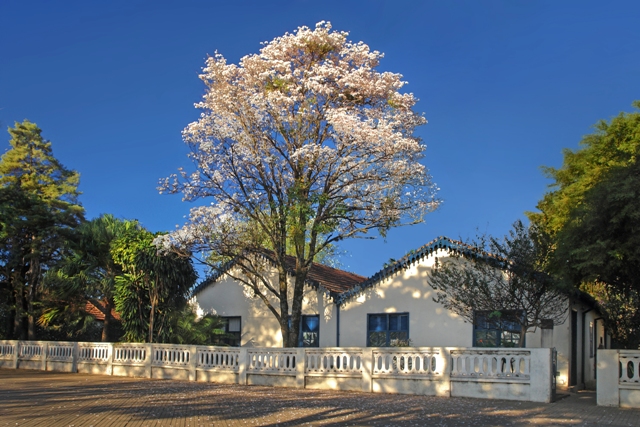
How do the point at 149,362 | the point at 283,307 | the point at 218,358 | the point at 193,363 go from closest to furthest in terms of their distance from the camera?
the point at 218,358, the point at 193,363, the point at 149,362, the point at 283,307

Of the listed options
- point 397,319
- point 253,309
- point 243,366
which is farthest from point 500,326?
point 253,309

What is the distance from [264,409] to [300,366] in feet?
16.6

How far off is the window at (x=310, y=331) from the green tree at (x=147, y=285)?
4645 millimetres

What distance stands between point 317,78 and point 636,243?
1091 cm

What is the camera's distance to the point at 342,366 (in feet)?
55.6

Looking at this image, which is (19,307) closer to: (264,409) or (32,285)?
(32,285)

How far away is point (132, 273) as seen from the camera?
2323 cm

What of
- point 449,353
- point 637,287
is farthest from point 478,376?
point 637,287

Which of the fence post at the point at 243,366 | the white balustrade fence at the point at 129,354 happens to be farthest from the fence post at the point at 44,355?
the fence post at the point at 243,366

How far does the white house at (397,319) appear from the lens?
19922mm

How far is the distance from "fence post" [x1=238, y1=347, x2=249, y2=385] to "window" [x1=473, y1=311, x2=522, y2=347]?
6.65 metres

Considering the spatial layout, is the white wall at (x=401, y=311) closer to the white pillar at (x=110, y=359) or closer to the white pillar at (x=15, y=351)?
the white pillar at (x=110, y=359)

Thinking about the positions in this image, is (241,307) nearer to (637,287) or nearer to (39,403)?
(39,403)

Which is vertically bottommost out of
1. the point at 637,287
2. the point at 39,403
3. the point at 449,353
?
the point at 39,403
